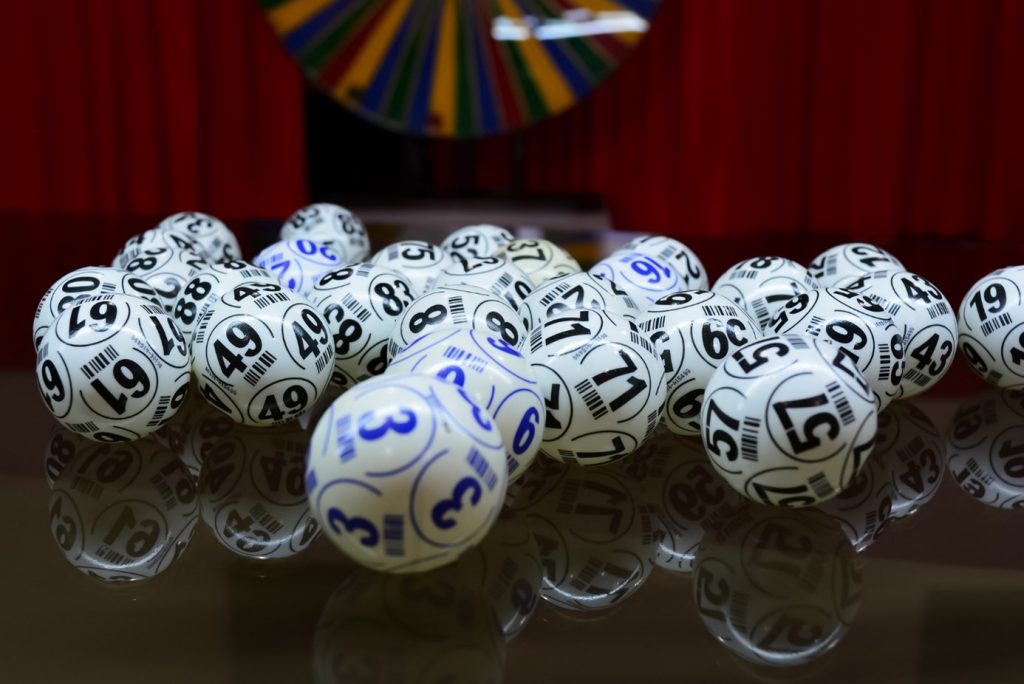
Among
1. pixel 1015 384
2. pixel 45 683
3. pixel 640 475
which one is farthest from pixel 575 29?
pixel 45 683

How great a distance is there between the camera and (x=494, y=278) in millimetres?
1837

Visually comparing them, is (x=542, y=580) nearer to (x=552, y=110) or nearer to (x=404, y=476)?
(x=404, y=476)

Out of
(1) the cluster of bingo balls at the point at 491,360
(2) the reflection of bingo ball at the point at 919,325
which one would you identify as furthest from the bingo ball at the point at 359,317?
(2) the reflection of bingo ball at the point at 919,325

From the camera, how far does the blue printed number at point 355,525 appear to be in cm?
105

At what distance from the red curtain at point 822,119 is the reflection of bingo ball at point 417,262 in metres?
2.01

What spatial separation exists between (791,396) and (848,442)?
9 centimetres

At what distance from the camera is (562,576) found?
121 cm

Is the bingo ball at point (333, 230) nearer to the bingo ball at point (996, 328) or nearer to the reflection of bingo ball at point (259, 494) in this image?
the reflection of bingo ball at point (259, 494)

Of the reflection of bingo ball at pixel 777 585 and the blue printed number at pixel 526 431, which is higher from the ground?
the blue printed number at pixel 526 431

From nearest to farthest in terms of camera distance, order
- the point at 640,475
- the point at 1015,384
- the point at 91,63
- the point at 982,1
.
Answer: the point at 640,475
the point at 1015,384
the point at 982,1
the point at 91,63

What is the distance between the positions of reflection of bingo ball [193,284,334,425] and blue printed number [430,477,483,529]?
0.56 meters

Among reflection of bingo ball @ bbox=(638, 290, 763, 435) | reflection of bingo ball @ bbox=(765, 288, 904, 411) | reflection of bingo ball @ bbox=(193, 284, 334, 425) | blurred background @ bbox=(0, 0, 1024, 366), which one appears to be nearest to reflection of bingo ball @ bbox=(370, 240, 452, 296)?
reflection of bingo ball @ bbox=(193, 284, 334, 425)

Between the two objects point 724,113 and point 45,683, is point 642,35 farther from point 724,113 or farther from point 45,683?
point 45,683

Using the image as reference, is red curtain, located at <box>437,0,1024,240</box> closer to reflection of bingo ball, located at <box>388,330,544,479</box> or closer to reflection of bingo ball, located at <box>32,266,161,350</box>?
reflection of bingo ball, located at <box>32,266,161,350</box>
